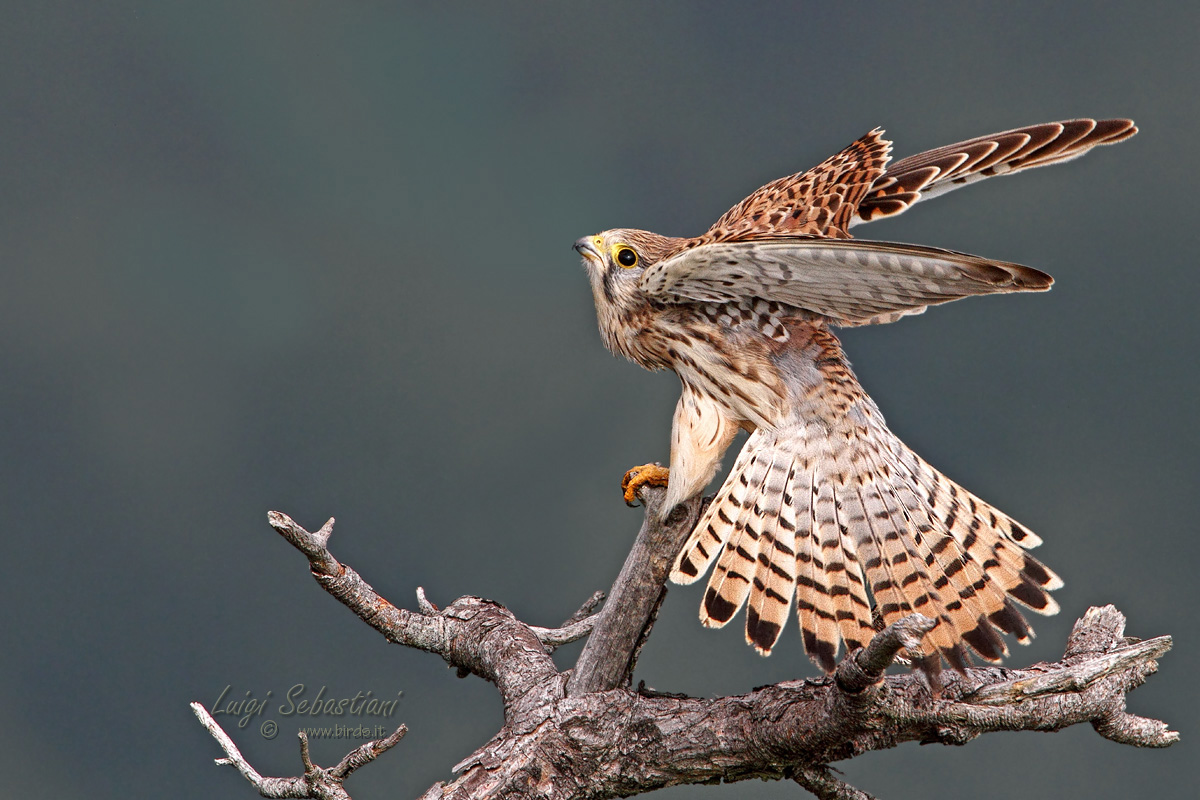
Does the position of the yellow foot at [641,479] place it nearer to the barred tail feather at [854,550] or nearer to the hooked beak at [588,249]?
the barred tail feather at [854,550]

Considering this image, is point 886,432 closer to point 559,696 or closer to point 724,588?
point 724,588

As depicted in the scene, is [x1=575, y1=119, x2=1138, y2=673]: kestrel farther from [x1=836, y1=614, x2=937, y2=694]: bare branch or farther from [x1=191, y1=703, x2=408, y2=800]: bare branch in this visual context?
[x1=191, y1=703, x2=408, y2=800]: bare branch

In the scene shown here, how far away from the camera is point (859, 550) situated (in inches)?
92.0

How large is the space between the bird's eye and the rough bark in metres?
0.60

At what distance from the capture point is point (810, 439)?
8.05 feet

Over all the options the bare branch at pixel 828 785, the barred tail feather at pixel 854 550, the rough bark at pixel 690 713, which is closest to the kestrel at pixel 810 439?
the barred tail feather at pixel 854 550

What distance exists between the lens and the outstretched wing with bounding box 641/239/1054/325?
1872 millimetres

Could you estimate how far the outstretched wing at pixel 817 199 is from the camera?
2.57 metres

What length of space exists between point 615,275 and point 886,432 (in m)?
0.81

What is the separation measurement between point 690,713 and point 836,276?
1.05m

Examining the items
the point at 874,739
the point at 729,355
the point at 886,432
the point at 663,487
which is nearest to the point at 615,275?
the point at 729,355

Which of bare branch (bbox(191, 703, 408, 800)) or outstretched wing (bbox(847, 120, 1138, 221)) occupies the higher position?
outstretched wing (bbox(847, 120, 1138, 221))


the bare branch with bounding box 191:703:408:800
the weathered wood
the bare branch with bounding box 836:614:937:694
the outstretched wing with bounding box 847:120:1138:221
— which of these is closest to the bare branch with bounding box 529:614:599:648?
the weathered wood

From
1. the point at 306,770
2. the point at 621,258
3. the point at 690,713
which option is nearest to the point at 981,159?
the point at 621,258
